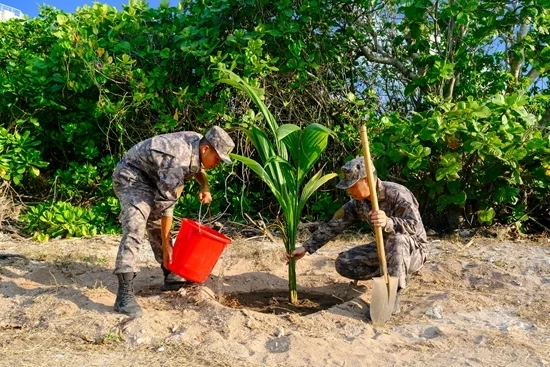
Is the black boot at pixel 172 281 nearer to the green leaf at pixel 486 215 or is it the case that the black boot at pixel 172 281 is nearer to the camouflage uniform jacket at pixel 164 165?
the camouflage uniform jacket at pixel 164 165

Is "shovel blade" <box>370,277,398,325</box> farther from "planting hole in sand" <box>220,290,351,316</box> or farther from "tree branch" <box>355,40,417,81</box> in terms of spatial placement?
"tree branch" <box>355,40,417,81</box>

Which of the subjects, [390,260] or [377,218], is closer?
[377,218]

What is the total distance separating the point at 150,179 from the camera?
12.3ft

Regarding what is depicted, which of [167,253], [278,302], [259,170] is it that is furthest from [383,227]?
[167,253]

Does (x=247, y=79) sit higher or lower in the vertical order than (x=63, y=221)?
higher

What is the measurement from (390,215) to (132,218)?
1626 mm

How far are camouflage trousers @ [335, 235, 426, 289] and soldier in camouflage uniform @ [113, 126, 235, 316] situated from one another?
43.8 inches

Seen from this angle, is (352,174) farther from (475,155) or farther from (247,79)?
(247,79)

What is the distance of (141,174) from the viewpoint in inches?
147

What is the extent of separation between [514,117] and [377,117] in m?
1.60

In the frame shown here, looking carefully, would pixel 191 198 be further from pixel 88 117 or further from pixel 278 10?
pixel 278 10

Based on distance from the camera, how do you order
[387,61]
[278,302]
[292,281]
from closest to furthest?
1. [292,281]
2. [278,302]
3. [387,61]

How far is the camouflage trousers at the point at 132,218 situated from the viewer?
3.46m

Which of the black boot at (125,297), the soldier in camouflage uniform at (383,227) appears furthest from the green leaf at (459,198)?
the black boot at (125,297)
